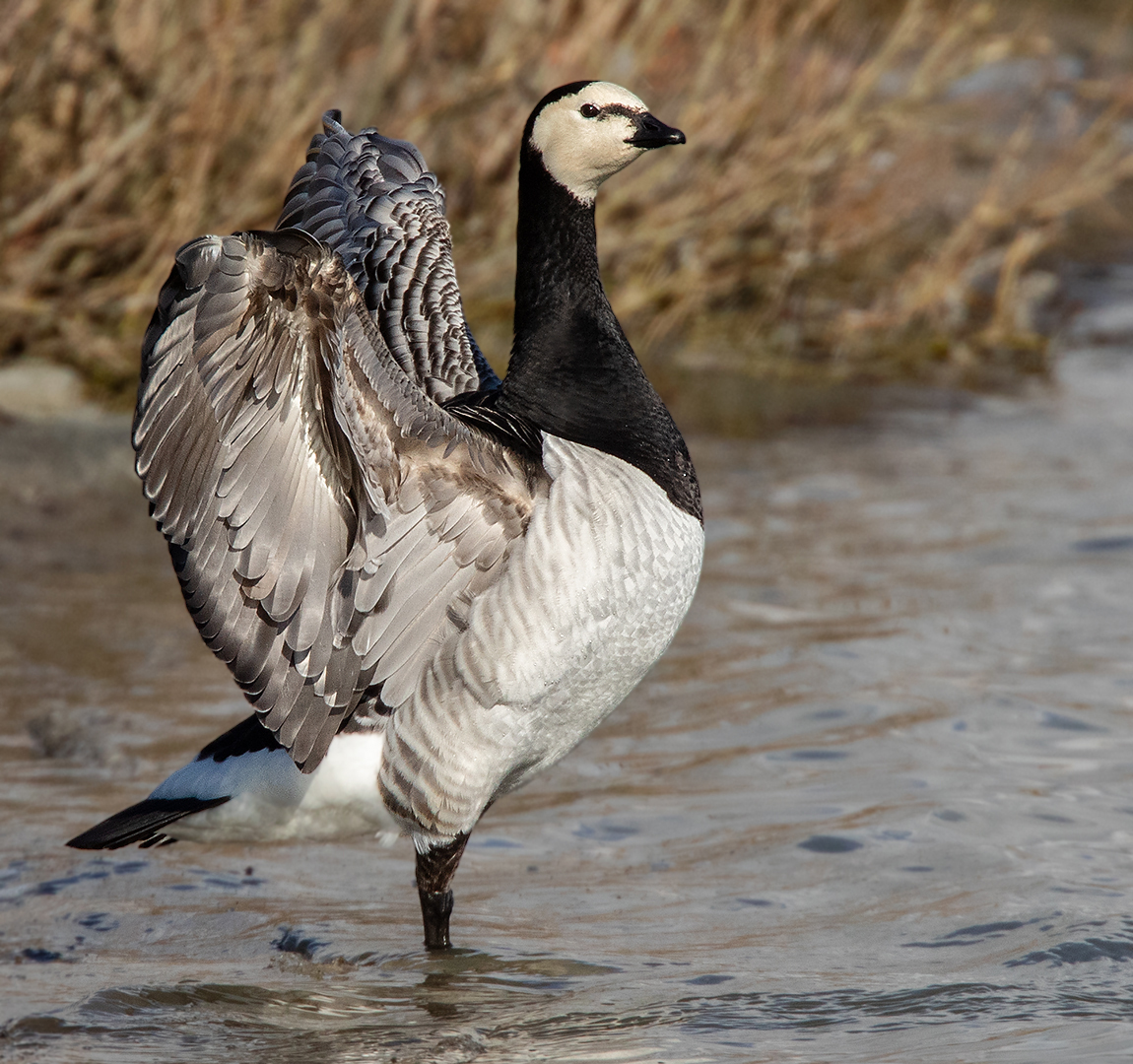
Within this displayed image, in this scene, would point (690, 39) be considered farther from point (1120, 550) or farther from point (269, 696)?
point (269, 696)

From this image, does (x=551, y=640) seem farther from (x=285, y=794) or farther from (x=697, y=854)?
(x=697, y=854)

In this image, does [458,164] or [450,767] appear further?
[458,164]

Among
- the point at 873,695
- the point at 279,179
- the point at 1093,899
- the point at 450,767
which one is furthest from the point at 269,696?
the point at 279,179

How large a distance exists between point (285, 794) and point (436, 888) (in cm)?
50

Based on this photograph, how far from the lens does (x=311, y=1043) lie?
159 inches

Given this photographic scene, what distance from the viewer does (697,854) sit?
517 cm

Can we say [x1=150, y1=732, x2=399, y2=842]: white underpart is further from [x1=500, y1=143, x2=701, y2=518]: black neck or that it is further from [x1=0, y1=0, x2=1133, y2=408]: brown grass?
[x1=0, y1=0, x2=1133, y2=408]: brown grass

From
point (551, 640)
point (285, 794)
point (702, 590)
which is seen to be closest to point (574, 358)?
point (551, 640)

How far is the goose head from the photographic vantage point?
191 inches

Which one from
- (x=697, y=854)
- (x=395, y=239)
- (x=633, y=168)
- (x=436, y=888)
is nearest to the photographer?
(x=436, y=888)

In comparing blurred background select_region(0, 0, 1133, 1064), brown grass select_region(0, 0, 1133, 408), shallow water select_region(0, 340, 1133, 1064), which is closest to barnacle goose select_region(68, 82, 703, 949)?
shallow water select_region(0, 340, 1133, 1064)

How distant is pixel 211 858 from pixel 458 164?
6.40 meters

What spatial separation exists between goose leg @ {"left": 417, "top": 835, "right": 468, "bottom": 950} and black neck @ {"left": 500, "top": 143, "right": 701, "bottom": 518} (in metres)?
1.17

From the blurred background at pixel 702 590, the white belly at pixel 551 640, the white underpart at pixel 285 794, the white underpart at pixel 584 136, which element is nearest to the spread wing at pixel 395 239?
the white underpart at pixel 584 136
